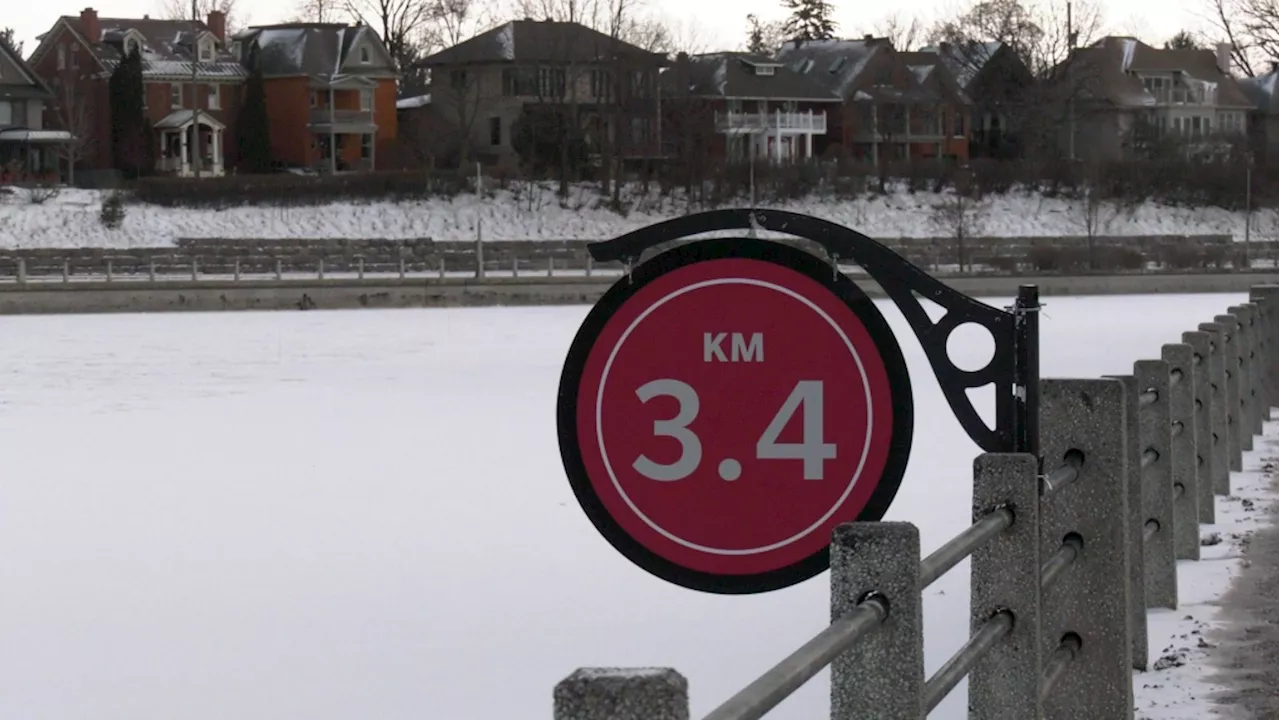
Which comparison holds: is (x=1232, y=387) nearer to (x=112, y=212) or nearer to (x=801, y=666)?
(x=801, y=666)

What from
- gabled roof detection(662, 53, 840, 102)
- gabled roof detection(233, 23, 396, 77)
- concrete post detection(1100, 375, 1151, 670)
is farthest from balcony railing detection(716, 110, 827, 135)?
concrete post detection(1100, 375, 1151, 670)

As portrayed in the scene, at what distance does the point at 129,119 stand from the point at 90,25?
12.4m

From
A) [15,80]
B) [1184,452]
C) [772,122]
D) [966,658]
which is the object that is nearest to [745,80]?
[772,122]

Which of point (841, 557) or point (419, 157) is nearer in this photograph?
point (841, 557)

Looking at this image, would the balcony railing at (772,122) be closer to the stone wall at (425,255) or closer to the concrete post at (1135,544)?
the stone wall at (425,255)

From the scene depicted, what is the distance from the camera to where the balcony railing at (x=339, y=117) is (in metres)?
81.1

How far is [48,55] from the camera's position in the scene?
84.1 meters

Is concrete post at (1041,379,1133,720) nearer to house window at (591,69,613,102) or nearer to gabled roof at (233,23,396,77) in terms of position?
house window at (591,69,613,102)

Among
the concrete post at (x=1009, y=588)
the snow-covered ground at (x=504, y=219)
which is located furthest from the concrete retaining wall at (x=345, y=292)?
the concrete post at (x=1009, y=588)

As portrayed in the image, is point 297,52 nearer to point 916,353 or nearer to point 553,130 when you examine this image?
point 553,130

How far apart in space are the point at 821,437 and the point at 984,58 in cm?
9184

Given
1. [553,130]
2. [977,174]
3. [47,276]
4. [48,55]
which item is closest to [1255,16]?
[977,174]

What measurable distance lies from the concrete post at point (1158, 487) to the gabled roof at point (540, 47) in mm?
71705

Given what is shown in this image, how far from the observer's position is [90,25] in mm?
86188
